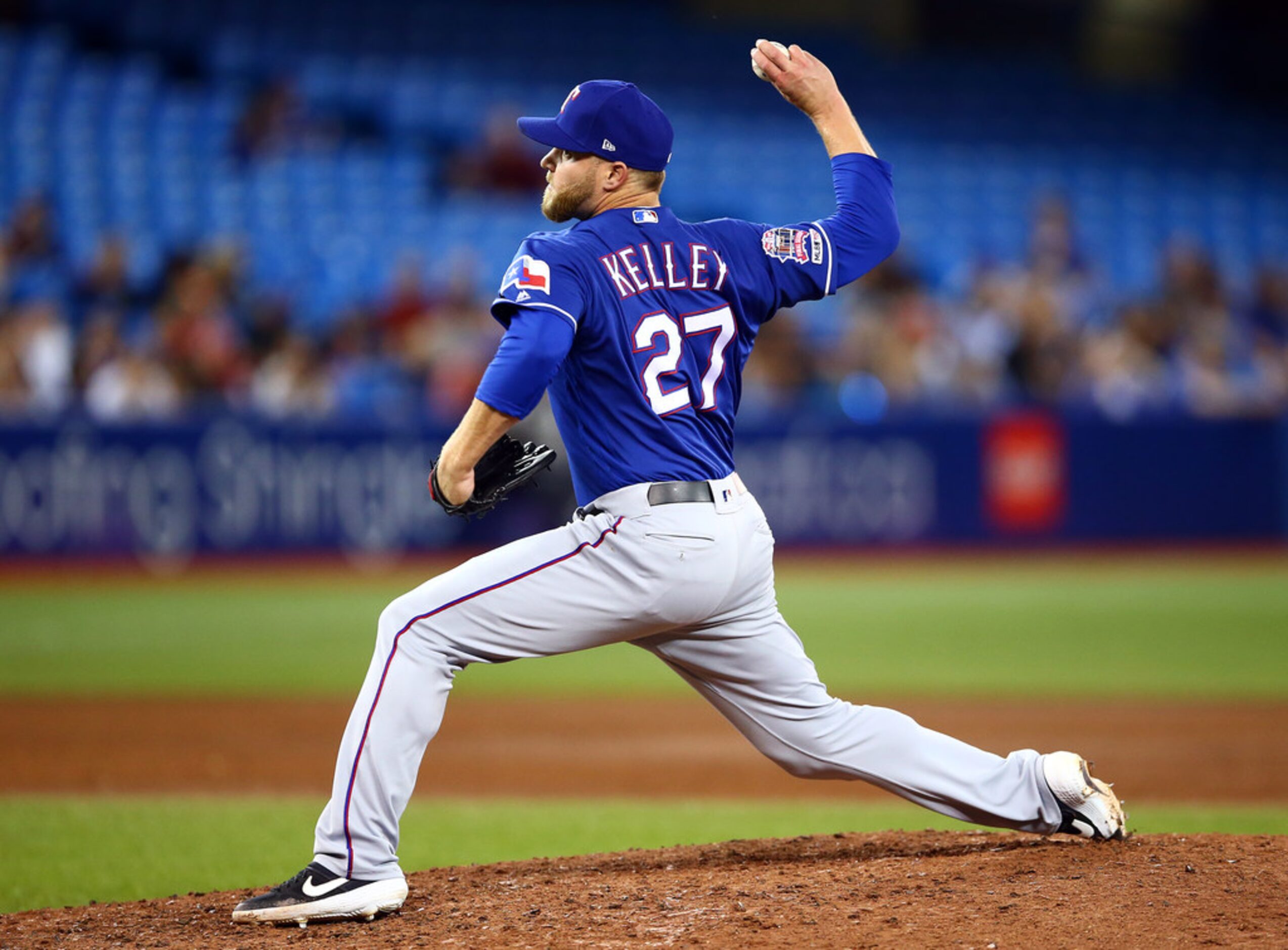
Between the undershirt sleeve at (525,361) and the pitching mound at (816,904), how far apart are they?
117 centimetres

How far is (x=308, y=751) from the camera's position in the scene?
7.15 meters

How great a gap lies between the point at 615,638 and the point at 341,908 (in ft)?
2.84

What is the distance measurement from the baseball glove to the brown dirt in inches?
118

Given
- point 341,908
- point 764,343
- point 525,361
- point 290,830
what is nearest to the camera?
point 525,361

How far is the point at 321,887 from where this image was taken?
11.3 feet

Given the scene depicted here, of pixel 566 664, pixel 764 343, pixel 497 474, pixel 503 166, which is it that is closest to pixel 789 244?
pixel 497 474

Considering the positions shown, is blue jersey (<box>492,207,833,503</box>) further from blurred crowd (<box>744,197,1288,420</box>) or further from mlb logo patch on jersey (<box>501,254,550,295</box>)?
blurred crowd (<box>744,197,1288,420</box>)

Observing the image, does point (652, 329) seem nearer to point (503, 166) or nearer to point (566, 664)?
point (566, 664)

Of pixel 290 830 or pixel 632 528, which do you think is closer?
pixel 632 528

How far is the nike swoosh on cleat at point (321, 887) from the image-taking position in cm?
342

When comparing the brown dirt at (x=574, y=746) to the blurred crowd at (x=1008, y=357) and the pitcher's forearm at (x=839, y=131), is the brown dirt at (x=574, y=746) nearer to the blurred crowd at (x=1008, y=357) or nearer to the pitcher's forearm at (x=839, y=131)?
the pitcher's forearm at (x=839, y=131)

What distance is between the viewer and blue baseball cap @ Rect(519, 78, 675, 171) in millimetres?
3549

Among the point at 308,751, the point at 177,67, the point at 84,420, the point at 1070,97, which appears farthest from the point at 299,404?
the point at 1070,97

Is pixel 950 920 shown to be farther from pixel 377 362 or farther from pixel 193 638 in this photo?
pixel 377 362
